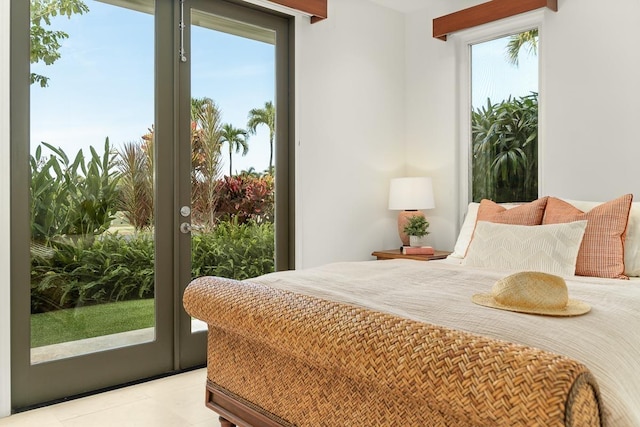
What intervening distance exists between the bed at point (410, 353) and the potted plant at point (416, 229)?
1.45 meters

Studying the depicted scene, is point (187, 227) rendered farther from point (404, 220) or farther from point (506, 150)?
point (506, 150)

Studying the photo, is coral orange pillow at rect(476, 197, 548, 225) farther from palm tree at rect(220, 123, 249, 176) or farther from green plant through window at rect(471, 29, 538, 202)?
palm tree at rect(220, 123, 249, 176)

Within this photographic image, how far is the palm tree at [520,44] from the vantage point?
365 cm

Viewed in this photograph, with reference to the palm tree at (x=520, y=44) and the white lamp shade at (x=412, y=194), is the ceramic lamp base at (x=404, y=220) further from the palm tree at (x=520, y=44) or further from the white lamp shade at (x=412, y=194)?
the palm tree at (x=520, y=44)

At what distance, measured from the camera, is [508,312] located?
1.57 m

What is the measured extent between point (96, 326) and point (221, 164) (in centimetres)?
121

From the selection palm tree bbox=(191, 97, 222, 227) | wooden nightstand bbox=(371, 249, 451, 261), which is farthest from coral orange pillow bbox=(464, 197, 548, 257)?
palm tree bbox=(191, 97, 222, 227)

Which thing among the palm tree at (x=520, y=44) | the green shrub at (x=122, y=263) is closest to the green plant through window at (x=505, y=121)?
the palm tree at (x=520, y=44)

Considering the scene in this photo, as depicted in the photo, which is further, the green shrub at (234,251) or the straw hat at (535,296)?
the green shrub at (234,251)

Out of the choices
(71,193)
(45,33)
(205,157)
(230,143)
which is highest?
(45,33)

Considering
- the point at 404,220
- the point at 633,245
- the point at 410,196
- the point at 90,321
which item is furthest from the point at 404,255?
the point at 90,321

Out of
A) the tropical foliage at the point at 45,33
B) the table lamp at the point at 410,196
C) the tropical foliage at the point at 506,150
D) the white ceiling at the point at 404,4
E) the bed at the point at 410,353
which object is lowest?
the bed at the point at 410,353

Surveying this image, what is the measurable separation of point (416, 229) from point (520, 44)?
5.04 ft

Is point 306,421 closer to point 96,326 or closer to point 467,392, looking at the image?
point 467,392
